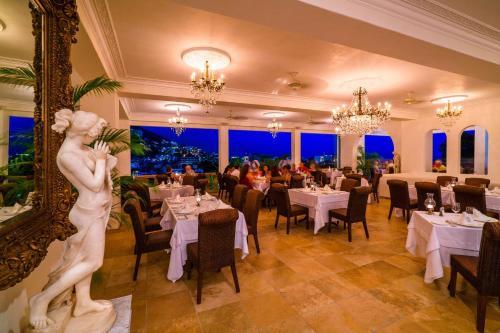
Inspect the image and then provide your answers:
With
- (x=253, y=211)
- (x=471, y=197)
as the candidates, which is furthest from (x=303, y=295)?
(x=471, y=197)

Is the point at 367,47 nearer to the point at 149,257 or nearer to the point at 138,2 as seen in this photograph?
the point at 138,2

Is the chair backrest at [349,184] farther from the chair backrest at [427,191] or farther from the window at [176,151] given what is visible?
the window at [176,151]

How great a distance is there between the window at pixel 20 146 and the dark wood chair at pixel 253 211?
2.76m

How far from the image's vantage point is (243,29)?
2.86m

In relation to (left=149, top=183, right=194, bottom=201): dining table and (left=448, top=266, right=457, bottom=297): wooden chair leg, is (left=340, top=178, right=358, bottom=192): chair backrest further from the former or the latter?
(left=149, top=183, right=194, bottom=201): dining table

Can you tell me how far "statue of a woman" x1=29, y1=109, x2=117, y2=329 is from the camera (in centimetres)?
120

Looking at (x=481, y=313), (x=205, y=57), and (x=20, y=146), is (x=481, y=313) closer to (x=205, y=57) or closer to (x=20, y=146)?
(x=20, y=146)

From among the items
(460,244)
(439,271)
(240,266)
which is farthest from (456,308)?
(240,266)

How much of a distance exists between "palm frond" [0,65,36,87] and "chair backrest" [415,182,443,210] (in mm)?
5917

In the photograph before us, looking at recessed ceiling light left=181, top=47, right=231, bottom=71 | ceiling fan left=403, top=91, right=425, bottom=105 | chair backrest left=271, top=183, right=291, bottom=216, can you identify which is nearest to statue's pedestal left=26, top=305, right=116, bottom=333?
recessed ceiling light left=181, top=47, right=231, bottom=71

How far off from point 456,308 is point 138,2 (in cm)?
447

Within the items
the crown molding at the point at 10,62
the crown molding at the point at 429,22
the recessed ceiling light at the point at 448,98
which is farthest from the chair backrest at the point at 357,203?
the crown molding at the point at 10,62

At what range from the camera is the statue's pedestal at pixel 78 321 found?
118cm

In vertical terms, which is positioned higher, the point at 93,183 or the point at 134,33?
the point at 134,33
